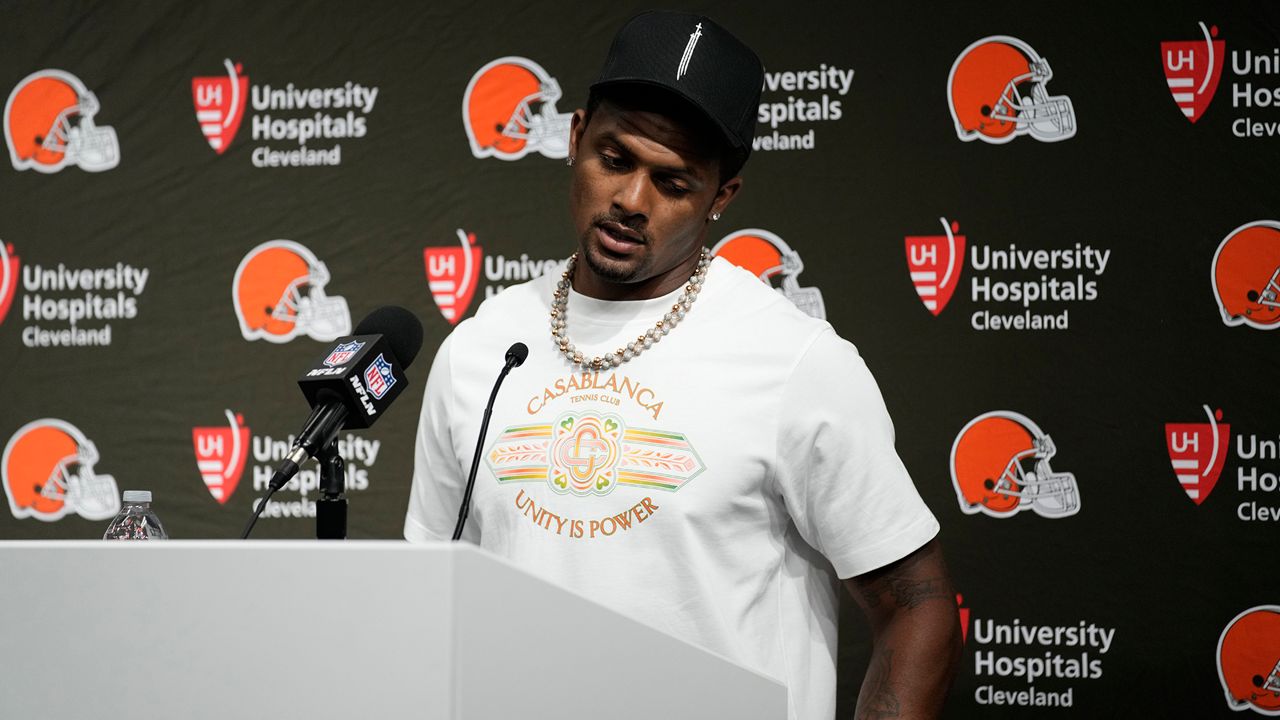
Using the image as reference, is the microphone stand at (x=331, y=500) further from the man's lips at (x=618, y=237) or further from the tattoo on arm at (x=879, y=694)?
the tattoo on arm at (x=879, y=694)

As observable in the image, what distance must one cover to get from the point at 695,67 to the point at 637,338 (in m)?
0.31

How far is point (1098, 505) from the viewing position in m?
2.12

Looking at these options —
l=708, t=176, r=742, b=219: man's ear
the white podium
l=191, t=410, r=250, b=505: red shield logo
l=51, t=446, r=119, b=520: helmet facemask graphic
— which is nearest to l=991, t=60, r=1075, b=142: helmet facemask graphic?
l=708, t=176, r=742, b=219: man's ear

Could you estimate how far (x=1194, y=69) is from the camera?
2.15 m

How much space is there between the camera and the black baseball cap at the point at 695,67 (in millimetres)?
1249

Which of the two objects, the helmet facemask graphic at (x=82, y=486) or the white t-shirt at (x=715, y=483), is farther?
the helmet facemask graphic at (x=82, y=486)

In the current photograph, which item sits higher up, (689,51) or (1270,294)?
(689,51)

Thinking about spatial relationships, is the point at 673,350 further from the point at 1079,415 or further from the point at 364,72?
the point at 364,72

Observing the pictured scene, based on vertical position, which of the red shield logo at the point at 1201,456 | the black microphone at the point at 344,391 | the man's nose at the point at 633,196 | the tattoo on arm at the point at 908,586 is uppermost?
the man's nose at the point at 633,196

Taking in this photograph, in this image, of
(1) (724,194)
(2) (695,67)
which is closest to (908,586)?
(1) (724,194)

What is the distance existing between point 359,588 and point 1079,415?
1.81 m

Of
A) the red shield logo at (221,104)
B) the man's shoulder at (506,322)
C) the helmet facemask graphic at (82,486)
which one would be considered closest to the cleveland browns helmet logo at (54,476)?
the helmet facemask graphic at (82,486)

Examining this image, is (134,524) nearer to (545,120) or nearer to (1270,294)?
(545,120)

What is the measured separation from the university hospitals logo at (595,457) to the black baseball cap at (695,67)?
0.35 meters
